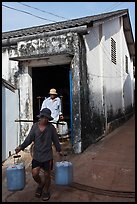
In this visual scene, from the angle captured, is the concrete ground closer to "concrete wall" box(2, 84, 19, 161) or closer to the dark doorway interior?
"concrete wall" box(2, 84, 19, 161)

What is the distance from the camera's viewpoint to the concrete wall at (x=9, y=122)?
23.5 feet

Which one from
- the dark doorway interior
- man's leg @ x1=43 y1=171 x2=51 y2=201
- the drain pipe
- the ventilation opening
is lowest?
man's leg @ x1=43 y1=171 x2=51 y2=201

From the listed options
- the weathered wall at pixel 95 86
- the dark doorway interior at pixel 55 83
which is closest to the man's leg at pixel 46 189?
the weathered wall at pixel 95 86

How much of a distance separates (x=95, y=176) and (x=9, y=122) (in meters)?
3.17

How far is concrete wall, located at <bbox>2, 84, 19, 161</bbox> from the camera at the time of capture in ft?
23.5

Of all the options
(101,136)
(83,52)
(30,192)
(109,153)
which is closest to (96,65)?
(83,52)

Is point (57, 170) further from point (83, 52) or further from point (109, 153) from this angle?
point (83, 52)

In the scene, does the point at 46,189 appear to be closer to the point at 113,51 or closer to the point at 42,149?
the point at 42,149

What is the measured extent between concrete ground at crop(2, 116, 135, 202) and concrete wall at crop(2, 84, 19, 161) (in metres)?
0.41

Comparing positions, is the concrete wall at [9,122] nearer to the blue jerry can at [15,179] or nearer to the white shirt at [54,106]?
the white shirt at [54,106]

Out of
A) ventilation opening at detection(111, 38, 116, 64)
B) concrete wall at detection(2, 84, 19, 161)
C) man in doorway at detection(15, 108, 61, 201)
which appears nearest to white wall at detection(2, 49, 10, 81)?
concrete wall at detection(2, 84, 19, 161)

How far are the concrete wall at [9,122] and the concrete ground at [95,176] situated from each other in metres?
0.41

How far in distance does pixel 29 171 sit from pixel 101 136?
3.91m

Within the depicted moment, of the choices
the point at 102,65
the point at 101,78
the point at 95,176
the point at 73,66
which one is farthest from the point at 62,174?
the point at 102,65
